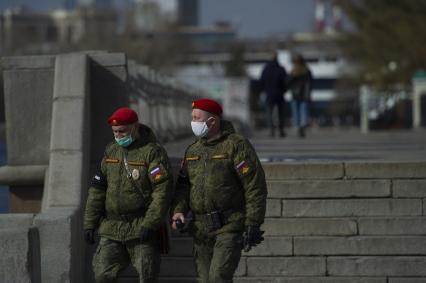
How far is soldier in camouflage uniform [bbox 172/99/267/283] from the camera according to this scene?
9.40 metres

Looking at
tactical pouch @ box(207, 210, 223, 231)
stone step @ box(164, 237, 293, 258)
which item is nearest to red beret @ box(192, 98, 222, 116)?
tactical pouch @ box(207, 210, 223, 231)

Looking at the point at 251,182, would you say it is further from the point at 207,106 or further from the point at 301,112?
the point at 301,112

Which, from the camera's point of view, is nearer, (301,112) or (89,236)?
(89,236)

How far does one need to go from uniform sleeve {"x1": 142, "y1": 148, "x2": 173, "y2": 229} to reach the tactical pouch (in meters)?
0.39

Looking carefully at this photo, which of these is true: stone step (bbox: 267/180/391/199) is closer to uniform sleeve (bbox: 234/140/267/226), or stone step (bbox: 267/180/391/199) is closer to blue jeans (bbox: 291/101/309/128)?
uniform sleeve (bbox: 234/140/267/226)

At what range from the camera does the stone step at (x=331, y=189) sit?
12188mm

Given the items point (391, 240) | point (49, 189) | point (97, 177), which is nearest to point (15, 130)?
point (49, 189)

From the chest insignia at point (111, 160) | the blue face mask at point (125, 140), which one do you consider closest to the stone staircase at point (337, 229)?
the chest insignia at point (111, 160)

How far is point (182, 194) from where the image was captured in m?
9.70

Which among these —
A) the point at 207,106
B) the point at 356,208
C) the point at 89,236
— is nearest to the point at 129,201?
the point at 89,236

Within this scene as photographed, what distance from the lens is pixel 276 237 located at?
11969 mm

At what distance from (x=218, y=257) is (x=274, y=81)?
597 inches

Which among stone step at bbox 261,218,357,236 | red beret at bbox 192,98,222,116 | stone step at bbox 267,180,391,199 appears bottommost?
stone step at bbox 261,218,357,236

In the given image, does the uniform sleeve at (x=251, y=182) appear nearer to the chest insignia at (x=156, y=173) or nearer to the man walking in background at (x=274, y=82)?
the chest insignia at (x=156, y=173)
